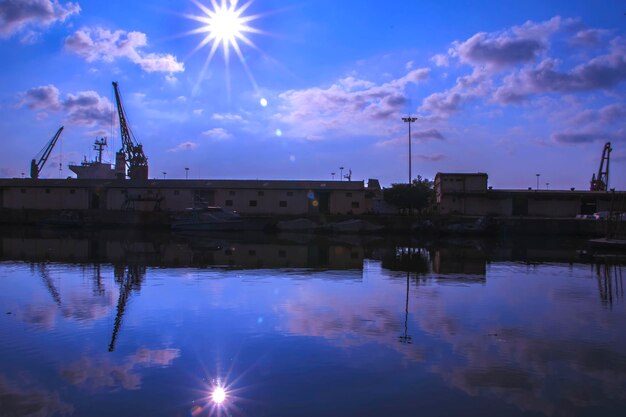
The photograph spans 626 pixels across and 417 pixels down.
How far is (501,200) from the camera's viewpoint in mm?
70938

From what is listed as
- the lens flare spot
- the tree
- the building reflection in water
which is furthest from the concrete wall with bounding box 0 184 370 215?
the lens flare spot

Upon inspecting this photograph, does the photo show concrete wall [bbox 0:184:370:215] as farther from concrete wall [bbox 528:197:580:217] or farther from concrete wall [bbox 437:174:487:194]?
concrete wall [bbox 528:197:580:217]

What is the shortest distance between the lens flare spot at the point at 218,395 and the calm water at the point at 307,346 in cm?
8

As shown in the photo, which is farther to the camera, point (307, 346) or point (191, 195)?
point (191, 195)

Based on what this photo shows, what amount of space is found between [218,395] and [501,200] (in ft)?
226

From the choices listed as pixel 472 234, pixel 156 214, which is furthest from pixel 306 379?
pixel 156 214

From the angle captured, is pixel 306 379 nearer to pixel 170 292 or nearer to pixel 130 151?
pixel 170 292

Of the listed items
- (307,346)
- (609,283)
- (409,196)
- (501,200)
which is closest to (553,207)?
(501,200)

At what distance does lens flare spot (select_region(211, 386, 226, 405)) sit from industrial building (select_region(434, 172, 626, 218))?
65723 millimetres

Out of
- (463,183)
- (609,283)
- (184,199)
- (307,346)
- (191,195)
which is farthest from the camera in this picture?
(463,183)

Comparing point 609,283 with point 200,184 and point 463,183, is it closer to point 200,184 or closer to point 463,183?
point 463,183

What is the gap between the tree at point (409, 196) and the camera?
72.0 meters

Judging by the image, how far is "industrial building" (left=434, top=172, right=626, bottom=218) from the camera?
7025cm

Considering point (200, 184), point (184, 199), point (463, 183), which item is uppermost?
point (463, 183)
